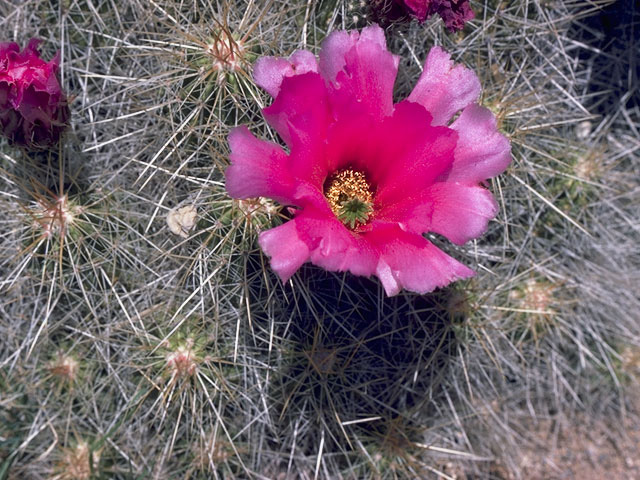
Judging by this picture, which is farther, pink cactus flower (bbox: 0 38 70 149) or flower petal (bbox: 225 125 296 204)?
pink cactus flower (bbox: 0 38 70 149)

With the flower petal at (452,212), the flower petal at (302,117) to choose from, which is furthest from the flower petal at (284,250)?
the flower petal at (452,212)

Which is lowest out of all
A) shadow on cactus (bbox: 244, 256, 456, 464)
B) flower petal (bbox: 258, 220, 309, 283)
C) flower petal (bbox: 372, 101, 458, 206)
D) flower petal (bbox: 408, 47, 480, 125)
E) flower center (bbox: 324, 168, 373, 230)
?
shadow on cactus (bbox: 244, 256, 456, 464)

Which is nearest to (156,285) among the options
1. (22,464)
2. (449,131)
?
(22,464)

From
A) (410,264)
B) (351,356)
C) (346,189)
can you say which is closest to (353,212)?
(346,189)

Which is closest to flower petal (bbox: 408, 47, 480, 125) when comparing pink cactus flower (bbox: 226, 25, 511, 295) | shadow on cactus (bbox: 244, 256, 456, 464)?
pink cactus flower (bbox: 226, 25, 511, 295)

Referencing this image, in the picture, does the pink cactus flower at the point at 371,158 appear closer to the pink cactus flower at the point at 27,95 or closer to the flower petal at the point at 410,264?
the flower petal at the point at 410,264

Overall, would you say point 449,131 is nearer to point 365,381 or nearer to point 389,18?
point 389,18

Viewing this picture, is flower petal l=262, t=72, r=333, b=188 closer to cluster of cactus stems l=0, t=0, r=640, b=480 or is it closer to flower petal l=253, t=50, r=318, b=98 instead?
flower petal l=253, t=50, r=318, b=98
